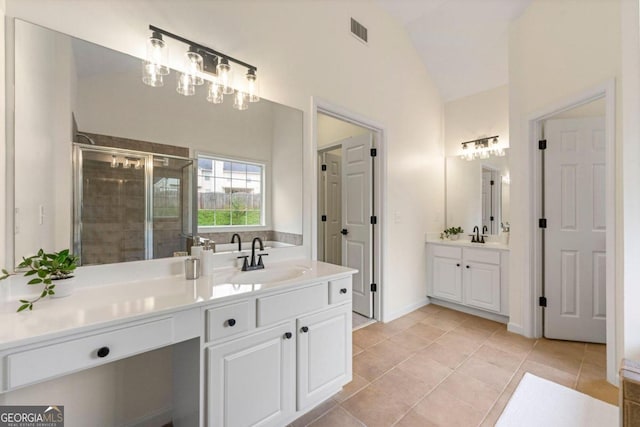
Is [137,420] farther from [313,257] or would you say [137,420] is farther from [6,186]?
[313,257]

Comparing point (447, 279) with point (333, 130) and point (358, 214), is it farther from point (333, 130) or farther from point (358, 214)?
point (333, 130)

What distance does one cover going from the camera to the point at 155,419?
1523 millimetres

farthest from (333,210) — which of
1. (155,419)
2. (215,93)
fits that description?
(155,419)

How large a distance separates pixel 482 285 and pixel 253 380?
2.86 meters

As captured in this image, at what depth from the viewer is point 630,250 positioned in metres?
1.75

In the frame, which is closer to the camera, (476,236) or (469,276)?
(469,276)

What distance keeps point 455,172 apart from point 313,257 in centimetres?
261

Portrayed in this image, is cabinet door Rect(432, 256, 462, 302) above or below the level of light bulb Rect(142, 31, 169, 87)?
below

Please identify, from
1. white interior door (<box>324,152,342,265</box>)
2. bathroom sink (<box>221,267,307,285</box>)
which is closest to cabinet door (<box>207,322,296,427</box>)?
bathroom sink (<box>221,267,307,285</box>)

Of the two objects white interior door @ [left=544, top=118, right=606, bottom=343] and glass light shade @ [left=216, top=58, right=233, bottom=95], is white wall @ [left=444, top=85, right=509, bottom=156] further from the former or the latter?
glass light shade @ [left=216, top=58, right=233, bottom=95]

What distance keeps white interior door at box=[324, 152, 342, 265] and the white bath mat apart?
2488 millimetres

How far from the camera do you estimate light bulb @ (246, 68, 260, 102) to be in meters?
1.89

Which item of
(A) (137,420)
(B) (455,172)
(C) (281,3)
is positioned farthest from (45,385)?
(B) (455,172)

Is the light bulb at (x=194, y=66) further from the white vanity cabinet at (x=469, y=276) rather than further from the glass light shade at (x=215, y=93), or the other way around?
the white vanity cabinet at (x=469, y=276)
